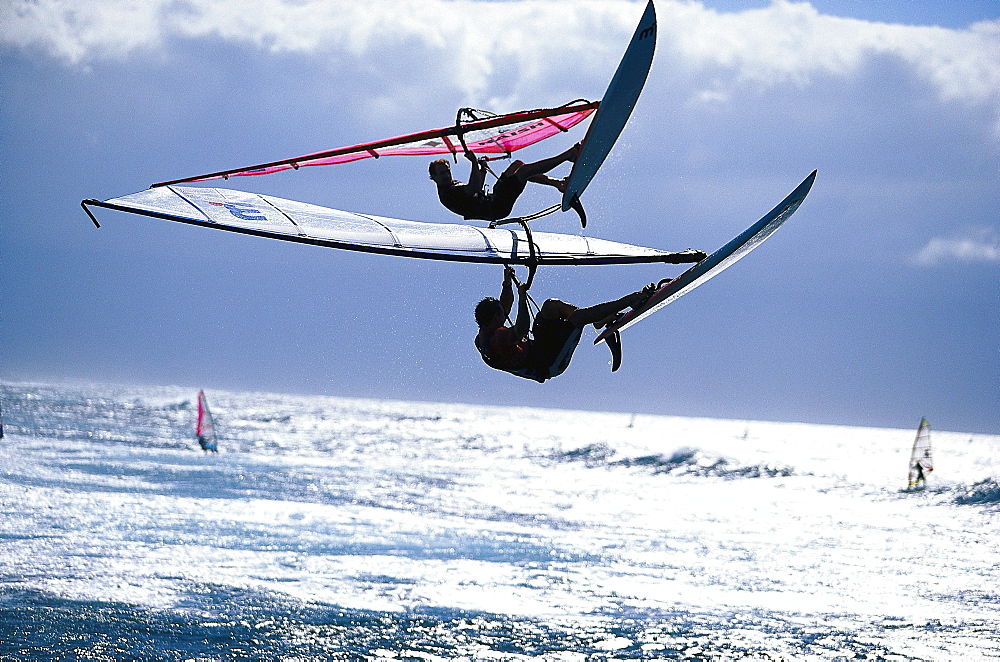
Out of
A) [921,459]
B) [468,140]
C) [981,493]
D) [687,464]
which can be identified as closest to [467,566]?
[468,140]

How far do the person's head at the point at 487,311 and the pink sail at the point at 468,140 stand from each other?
1021 mm

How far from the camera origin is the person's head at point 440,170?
21.1ft

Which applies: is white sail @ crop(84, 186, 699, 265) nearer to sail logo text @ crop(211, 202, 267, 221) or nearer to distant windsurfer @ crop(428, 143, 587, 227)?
sail logo text @ crop(211, 202, 267, 221)

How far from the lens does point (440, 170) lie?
254 inches

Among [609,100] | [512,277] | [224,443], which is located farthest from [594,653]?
[224,443]

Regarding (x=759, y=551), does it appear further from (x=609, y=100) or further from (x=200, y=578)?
(x=609, y=100)

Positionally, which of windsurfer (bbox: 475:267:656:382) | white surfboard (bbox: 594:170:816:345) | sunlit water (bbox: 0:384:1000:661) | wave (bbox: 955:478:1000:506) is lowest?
sunlit water (bbox: 0:384:1000:661)

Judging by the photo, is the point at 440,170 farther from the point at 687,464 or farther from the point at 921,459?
the point at 687,464

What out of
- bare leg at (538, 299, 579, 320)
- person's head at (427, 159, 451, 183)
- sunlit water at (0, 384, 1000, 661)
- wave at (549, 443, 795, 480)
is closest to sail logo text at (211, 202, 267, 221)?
person's head at (427, 159, 451, 183)

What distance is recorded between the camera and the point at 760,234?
6332 millimetres

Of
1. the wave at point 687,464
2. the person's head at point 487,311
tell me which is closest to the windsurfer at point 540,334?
the person's head at point 487,311

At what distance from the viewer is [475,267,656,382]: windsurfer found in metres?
6.04

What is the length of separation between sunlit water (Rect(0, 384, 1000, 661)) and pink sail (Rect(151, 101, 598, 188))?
6.57 m

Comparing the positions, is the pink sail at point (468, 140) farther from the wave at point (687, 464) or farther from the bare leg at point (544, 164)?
the wave at point (687, 464)
